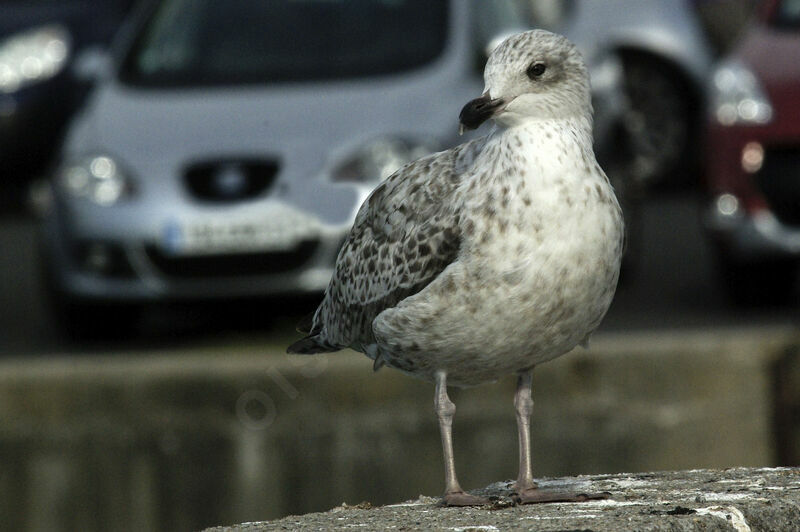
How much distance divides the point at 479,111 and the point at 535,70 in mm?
193

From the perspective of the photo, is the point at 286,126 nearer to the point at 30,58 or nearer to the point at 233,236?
the point at 233,236

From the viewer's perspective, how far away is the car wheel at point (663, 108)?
45.1ft

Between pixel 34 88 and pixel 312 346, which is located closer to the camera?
pixel 312 346

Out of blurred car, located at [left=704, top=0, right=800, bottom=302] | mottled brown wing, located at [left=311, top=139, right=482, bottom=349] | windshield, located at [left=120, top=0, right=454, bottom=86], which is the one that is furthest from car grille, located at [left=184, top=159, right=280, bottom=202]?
mottled brown wing, located at [left=311, top=139, right=482, bottom=349]

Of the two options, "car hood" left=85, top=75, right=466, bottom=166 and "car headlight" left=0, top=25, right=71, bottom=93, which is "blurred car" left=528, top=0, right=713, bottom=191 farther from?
"car hood" left=85, top=75, right=466, bottom=166

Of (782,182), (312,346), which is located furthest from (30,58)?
(312,346)

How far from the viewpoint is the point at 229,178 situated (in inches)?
335

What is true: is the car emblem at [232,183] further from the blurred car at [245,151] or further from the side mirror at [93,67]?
the side mirror at [93,67]

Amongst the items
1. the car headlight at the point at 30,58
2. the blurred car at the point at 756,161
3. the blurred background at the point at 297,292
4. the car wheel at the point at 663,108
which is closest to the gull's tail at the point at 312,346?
the blurred background at the point at 297,292

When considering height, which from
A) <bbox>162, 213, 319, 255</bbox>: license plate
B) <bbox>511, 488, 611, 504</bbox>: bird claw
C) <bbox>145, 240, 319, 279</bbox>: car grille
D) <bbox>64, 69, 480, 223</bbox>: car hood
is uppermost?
<bbox>64, 69, 480, 223</bbox>: car hood

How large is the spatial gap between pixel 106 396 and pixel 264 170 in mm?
1371

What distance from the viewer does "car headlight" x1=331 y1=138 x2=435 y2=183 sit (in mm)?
8258

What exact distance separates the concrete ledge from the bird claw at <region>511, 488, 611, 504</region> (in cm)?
4

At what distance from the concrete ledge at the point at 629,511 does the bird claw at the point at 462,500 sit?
23mm
